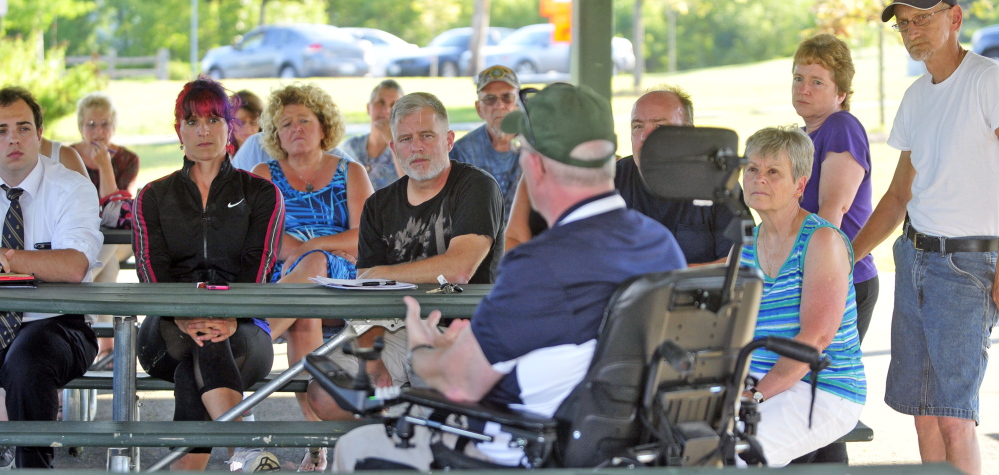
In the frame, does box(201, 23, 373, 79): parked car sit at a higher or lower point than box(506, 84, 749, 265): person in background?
higher

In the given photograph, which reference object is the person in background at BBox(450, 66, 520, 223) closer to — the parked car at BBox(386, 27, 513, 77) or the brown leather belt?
the brown leather belt

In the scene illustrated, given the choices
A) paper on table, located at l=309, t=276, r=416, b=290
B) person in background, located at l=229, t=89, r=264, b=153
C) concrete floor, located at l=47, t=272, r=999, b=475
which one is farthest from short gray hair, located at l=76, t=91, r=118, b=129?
paper on table, located at l=309, t=276, r=416, b=290

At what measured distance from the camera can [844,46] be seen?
4.08 metres

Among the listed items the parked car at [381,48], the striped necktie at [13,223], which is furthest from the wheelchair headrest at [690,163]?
the parked car at [381,48]

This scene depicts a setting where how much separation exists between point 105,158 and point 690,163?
5233mm

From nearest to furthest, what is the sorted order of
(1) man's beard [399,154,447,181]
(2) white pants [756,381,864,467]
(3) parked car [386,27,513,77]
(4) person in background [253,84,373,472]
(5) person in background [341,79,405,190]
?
(2) white pants [756,381,864,467] < (1) man's beard [399,154,447,181] < (4) person in background [253,84,373,472] < (5) person in background [341,79,405,190] < (3) parked car [386,27,513,77]

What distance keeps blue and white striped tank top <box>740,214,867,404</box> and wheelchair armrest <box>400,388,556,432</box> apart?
4.06 feet

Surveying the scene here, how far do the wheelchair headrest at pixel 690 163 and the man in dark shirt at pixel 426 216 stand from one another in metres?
1.67

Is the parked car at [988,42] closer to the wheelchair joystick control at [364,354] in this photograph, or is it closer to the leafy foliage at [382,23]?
the leafy foliage at [382,23]

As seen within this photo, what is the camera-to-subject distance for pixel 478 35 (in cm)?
2370

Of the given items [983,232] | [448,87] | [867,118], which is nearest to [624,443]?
[983,232]

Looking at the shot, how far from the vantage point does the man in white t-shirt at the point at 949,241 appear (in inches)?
135

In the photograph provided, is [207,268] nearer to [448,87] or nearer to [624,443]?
[624,443]

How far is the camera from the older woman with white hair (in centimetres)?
291
